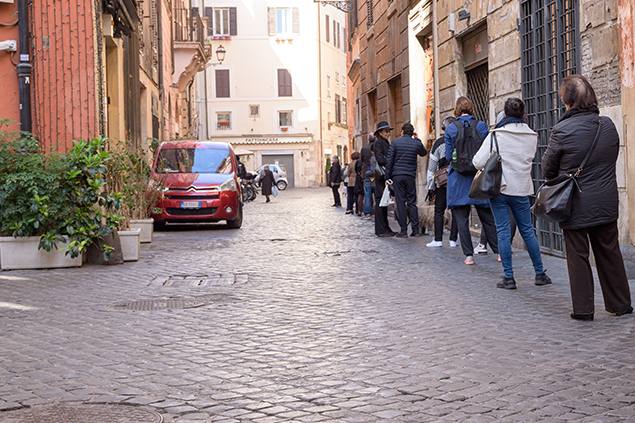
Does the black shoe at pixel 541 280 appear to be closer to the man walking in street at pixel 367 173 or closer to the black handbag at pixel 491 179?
the black handbag at pixel 491 179

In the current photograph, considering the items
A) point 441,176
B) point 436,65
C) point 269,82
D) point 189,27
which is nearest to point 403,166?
point 441,176

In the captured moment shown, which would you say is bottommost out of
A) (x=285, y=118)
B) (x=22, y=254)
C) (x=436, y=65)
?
(x=22, y=254)

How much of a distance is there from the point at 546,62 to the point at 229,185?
8.57 m

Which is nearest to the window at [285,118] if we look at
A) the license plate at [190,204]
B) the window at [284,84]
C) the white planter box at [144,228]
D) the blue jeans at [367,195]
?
the window at [284,84]

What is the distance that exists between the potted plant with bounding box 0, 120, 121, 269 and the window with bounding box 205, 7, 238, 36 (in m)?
49.7

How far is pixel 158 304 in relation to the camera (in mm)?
7559

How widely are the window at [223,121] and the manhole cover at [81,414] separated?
55.7 meters

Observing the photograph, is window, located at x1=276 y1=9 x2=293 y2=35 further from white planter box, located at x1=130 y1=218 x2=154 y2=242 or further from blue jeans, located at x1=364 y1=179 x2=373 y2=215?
white planter box, located at x1=130 y1=218 x2=154 y2=242

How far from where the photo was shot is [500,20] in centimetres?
1236

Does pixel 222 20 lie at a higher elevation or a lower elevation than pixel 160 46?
higher

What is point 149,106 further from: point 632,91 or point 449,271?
point 632,91

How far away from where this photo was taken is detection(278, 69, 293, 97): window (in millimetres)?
59188

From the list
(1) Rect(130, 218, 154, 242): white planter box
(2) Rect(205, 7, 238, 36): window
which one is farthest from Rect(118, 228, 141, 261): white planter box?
(2) Rect(205, 7, 238, 36): window

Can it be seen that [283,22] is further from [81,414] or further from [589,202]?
[81,414]
